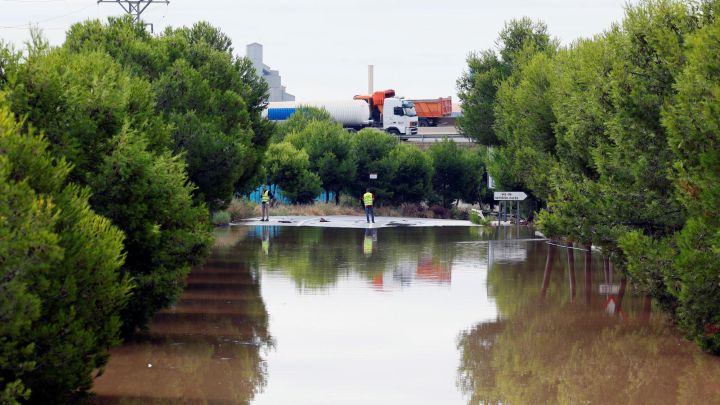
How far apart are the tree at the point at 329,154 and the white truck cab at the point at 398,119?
1813cm

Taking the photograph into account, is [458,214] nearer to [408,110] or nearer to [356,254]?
[408,110]

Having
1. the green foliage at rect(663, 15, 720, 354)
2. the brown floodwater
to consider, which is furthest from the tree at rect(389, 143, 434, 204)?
the green foliage at rect(663, 15, 720, 354)

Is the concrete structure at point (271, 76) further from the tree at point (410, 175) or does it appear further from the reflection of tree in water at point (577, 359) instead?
the reflection of tree in water at point (577, 359)

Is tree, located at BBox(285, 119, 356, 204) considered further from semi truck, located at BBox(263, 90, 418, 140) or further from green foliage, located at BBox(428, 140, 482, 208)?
semi truck, located at BBox(263, 90, 418, 140)

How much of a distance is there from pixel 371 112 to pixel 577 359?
251ft

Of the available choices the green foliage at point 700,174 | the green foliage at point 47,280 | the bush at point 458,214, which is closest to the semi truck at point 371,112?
the bush at point 458,214

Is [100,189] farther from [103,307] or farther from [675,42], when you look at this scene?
[675,42]

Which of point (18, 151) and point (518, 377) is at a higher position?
point (18, 151)

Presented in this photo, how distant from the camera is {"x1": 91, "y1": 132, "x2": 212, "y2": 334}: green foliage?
13.7 meters

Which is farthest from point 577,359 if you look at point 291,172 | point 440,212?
point 440,212

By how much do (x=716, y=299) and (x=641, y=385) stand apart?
170 cm

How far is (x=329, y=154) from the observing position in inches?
2554

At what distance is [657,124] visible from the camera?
16.2 meters

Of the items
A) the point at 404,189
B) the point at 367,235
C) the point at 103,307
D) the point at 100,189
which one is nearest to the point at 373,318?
the point at 100,189
